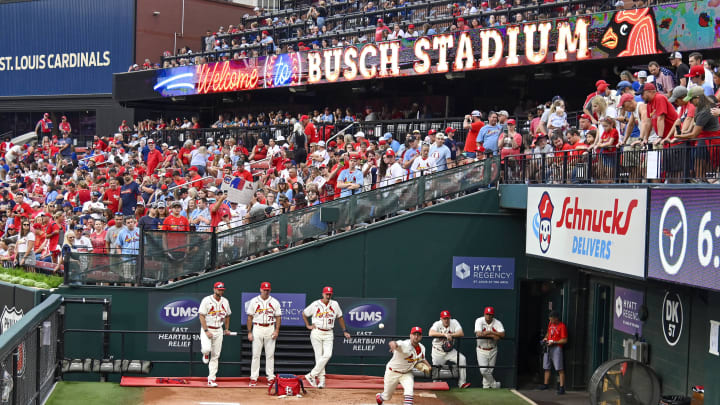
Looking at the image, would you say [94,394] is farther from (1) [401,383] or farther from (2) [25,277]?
(1) [401,383]

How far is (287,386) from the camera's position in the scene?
51.0 feet

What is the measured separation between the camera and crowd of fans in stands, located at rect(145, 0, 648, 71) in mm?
24531

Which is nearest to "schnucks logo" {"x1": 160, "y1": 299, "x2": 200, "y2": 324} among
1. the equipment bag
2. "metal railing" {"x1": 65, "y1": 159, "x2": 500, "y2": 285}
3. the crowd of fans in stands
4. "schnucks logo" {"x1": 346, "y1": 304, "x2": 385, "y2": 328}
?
"metal railing" {"x1": 65, "y1": 159, "x2": 500, "y2": 285}

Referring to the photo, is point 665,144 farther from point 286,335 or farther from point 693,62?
point 286,335

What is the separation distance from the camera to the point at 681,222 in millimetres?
10734

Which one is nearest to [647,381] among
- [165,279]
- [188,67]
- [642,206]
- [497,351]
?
[642,206]

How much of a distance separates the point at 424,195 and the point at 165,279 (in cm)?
525

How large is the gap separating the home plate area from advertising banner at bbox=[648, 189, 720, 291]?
18.5 feet

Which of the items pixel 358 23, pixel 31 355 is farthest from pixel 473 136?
pixel 358 23

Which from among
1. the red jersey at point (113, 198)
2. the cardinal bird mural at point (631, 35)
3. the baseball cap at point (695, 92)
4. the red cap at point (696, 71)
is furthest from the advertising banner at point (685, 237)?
the red jersey at point (113, 198)

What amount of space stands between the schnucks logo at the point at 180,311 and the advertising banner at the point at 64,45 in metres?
25.6

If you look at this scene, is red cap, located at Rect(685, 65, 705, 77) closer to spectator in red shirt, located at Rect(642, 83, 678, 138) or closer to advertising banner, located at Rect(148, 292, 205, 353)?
spectator in red shirt, located at Rect(642, 83, 678, 138)

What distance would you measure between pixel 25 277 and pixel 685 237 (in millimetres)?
12891

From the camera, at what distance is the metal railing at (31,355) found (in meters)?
10.5
